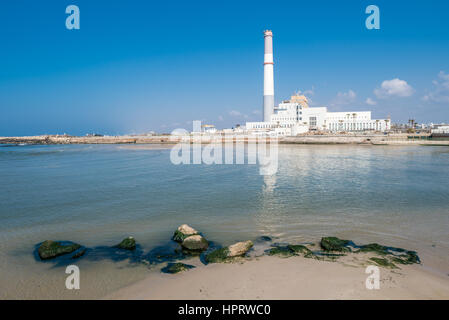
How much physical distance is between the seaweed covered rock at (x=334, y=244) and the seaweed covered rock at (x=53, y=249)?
667 centimetres

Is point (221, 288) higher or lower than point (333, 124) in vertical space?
lower

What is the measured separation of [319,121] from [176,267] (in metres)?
78.9

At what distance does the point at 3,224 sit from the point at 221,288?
8.67 m

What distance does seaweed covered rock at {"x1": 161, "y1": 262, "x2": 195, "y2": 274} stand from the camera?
5756 millimetres

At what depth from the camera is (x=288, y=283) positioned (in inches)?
203

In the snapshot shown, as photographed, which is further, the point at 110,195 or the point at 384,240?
the point at 110,195

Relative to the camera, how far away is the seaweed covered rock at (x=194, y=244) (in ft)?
22.5

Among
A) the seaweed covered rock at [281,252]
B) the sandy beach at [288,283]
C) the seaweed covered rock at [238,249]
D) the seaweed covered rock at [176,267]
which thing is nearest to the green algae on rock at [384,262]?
the sandy beach at [288,283]

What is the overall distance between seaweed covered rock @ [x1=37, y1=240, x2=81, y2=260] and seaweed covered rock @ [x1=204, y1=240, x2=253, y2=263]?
3.64 metres

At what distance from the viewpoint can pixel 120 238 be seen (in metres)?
7.75
